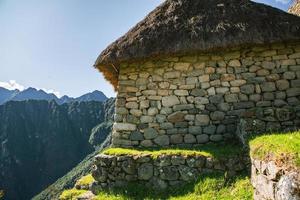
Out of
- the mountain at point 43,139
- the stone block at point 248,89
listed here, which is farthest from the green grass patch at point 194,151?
the mountain at point 43,139

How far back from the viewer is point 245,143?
22.1ft

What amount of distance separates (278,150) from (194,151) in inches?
103

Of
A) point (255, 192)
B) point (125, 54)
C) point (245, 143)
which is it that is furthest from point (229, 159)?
point (125, 54)

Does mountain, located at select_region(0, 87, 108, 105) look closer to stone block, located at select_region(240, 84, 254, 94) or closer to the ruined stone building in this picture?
the ruined stone building

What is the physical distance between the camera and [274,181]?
4.65 metres

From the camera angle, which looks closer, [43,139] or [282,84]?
[282,84]

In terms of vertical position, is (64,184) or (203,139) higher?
(203,139)

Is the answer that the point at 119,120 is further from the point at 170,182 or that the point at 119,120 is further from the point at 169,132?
the point at 170,182

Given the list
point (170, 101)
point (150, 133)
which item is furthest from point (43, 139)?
point (170, 101)

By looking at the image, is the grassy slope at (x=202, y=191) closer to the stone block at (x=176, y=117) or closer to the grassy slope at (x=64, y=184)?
the stone block at (x=176, y=117)

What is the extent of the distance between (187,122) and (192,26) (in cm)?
229

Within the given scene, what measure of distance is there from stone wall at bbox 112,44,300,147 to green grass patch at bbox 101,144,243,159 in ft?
1.29

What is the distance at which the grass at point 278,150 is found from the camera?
14.2ft

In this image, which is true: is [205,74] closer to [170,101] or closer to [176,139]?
[170,101]
